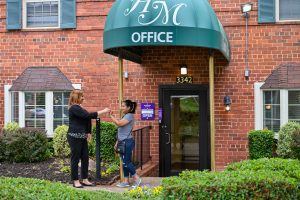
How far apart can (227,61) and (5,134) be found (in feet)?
18.3

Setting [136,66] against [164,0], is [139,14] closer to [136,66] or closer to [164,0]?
[164,0]

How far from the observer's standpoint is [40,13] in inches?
520

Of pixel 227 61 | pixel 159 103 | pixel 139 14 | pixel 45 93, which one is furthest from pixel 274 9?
pixel 45 93

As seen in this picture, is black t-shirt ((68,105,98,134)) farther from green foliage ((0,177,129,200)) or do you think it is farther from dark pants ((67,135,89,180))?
green foliage ((0,177,129,200))

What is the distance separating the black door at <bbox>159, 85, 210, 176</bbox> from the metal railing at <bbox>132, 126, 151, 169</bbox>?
36cm

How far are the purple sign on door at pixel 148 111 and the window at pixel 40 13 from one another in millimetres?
3227

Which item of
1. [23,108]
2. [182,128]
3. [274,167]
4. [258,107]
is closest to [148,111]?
[182,128]

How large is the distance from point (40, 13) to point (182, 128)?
Answer: 15.9 feet

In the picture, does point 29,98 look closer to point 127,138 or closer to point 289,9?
point 127,138

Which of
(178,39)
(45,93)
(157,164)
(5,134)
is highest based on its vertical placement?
(178,39)

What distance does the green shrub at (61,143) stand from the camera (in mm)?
12273

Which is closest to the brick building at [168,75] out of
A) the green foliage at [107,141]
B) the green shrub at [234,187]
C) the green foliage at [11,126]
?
the green foliage at [11,126]

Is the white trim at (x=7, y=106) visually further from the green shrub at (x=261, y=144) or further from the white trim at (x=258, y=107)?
the white trim at (x=258, y=107)

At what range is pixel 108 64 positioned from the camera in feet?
42.1
